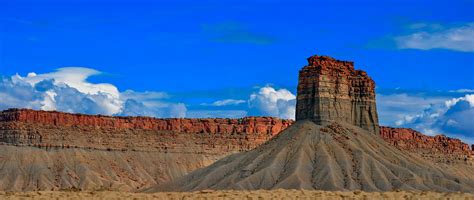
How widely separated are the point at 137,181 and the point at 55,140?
1531 cm

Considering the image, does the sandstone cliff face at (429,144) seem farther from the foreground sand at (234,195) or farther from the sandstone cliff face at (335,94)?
the foreground sand at (234,195)

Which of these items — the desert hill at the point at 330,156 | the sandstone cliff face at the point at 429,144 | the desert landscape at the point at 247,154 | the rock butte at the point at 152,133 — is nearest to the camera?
the desert landscape at the point at 247,154

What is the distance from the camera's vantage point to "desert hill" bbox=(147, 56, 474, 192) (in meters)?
85.3

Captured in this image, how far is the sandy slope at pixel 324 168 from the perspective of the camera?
277 ft

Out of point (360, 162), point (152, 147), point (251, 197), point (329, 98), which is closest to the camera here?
point (251, 197)

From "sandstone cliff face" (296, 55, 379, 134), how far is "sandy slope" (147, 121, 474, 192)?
7.17 feet

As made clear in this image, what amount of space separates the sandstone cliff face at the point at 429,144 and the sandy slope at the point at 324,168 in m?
80.2

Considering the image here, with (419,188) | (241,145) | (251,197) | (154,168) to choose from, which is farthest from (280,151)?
(241,145)

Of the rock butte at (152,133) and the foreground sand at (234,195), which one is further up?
the rock butte at (152,133)

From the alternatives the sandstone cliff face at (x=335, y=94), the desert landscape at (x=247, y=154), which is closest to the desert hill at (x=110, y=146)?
the desert landscape at (x=247, y=154)

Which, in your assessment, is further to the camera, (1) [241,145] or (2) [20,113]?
(1) [241,145]

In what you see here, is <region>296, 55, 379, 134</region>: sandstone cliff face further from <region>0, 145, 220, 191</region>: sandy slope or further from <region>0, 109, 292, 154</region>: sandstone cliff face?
<region>0, 109, 292, 154</region>: sandstone cliff face

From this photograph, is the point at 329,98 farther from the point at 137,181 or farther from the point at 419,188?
the point at 137,181

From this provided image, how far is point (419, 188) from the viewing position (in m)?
83.1
